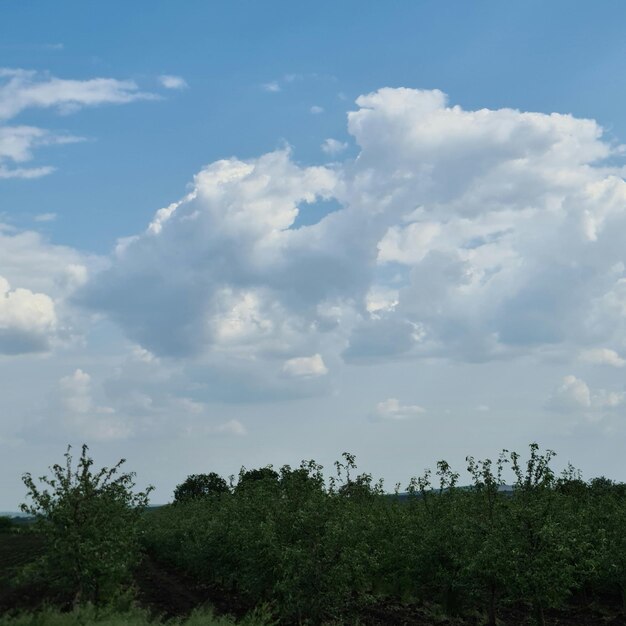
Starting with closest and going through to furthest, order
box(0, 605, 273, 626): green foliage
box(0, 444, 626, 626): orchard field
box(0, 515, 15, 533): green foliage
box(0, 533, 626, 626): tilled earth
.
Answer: box(0, 605, 273, 626): green foliage
box(0, 444, 626, 626): orchard field
box(0, 533, 626, 626): tilled earth
box(0, 515, 15, 533): green foliage

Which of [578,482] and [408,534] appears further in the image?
[578,482]

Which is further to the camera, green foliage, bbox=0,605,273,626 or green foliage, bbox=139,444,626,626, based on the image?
green foliage, bbox=139,444,626,626

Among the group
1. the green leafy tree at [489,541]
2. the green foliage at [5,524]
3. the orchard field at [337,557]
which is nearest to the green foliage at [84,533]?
the orchard field at [337,557]

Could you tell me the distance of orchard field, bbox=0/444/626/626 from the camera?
2323 cm

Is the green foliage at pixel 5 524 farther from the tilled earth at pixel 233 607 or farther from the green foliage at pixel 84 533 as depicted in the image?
the green foliage at pixel 84 533

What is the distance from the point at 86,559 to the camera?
22.9 m

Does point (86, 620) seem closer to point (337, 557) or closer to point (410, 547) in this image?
point (337, 557)

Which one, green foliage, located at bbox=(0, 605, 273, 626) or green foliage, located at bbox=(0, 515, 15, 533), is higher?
green foliage, located at bbox=(0, 515, 15, 533)

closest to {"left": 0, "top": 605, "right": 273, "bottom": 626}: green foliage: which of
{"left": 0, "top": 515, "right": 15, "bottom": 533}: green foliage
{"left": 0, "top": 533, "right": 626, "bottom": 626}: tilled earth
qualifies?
{"left": 0, "top": 533, "right": 626, "bottom": 626}: tilled earth

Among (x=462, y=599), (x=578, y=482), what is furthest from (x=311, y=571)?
(x=578, y=482)

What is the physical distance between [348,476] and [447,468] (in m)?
4.76

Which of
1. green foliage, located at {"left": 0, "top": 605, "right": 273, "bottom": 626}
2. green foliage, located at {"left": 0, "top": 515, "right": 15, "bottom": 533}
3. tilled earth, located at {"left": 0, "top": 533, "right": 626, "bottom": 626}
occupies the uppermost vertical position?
green foliage, located at {"left": 0, "top": 515, "right": 15, "bottom": 533}

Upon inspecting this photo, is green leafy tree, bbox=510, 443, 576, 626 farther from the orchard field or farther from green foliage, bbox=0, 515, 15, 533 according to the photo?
green foliage, bbox=0, 515, 15, 533

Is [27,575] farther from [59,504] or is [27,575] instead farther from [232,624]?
[232,624]
